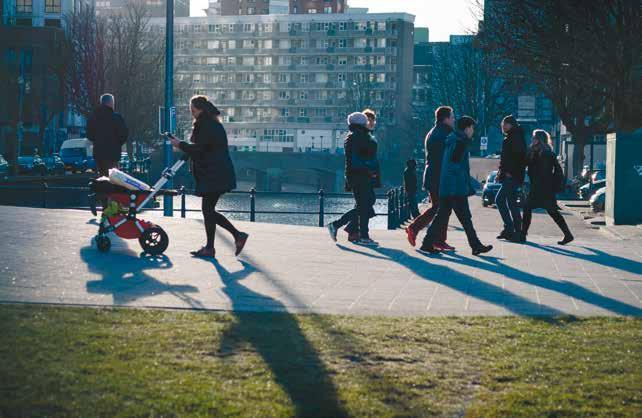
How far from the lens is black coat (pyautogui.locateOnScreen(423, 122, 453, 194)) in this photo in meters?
13.7

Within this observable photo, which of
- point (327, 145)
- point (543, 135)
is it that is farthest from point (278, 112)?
point (543, 135)

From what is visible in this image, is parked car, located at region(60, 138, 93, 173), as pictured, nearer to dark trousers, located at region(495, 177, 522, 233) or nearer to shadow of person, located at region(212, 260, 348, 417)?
dark trousers, located at region(495, 177, 522, 233)

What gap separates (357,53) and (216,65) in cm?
1967

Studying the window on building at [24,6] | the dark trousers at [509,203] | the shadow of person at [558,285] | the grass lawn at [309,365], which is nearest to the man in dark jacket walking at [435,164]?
the shadow of person at [558,285]

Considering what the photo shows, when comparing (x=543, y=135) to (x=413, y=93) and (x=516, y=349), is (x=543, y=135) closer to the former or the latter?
(x=516, y=349)

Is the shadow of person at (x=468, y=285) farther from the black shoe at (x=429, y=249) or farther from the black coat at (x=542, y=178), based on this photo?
the black coat at (x=542, y=178)

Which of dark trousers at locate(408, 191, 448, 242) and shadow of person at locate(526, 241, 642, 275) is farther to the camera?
dark trousers at locate(408, 191, 448, 242)

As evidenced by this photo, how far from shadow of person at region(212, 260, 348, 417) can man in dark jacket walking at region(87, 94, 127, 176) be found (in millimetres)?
6955

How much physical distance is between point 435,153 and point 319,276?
13.1ft

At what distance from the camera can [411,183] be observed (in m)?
27.5

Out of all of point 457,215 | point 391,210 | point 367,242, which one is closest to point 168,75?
point 391,210

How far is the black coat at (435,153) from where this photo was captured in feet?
44.9

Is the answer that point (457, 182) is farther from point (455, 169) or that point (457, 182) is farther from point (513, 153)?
point (513, 153)

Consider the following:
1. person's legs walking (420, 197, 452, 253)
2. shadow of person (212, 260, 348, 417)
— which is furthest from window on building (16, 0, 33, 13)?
shadow of person (212, 260, 348, 417)
